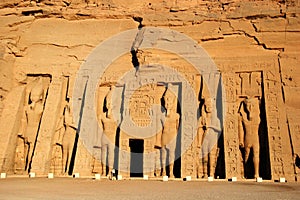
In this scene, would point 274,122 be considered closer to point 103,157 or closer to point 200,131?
point 200,131

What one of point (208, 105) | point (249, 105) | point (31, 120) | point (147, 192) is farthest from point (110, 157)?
point (147, 192)

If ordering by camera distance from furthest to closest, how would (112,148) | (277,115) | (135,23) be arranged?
(135,23)
(112,148)
(277,115)

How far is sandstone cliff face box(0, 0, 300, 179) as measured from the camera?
12.2 m

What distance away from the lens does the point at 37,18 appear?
51.9ft

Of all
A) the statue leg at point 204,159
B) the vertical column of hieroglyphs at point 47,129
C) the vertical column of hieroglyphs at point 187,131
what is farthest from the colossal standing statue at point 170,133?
the vertical column of hieroglyphs at point 47,129

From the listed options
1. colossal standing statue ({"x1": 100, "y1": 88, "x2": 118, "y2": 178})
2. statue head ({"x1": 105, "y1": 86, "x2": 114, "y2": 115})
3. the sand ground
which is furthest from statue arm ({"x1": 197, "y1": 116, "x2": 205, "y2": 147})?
the sand ground

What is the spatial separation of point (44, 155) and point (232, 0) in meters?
9.00

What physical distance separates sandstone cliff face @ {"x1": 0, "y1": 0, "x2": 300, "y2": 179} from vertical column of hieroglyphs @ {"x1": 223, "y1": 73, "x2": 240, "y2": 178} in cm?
9

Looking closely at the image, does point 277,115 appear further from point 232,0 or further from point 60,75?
point 60,75

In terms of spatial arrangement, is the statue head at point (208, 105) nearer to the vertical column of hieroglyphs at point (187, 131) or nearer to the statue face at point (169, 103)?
the vertical column of hieroglyphs at point (187, 131)

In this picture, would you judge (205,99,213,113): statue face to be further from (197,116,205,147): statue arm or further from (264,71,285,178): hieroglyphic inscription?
(264,71,285,178): hieroglyphic inscription

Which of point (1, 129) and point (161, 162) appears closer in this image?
point (161, 162)

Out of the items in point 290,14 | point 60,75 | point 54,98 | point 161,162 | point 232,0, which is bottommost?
point 161,162

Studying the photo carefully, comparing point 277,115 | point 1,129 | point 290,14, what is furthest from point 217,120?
point 1,129
